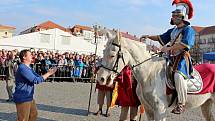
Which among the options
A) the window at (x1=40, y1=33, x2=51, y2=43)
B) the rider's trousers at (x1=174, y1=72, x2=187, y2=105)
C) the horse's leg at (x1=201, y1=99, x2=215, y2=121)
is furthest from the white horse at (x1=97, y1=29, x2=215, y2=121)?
the window at (x1=40, y1=33, x2=51, y2=43)

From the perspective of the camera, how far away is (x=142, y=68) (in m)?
5.62

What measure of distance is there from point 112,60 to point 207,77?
2.05 meters

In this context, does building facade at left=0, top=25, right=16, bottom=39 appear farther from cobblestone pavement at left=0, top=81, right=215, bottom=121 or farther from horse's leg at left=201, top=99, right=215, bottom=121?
horse's leg at left=201, top=99, right=215, bottom=121

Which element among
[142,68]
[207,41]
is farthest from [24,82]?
[207,41]

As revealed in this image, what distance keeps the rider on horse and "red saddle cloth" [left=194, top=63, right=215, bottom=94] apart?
431mm

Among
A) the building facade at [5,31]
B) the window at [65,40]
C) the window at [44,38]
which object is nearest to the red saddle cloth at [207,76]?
the window at [44,38]

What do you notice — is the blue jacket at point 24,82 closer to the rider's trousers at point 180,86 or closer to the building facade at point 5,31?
the rider's trousers at point 180,86

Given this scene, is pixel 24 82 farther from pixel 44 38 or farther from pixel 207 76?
pixel 44 38

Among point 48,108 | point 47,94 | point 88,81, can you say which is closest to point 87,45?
point 88,81

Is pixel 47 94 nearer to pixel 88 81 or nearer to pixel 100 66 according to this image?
pixel 88 81

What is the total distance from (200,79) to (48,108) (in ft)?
17.8

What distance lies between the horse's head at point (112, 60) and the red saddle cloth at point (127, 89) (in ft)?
5.31

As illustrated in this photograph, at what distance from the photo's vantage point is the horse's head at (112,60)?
5.23 m

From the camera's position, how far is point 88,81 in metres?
20.9
